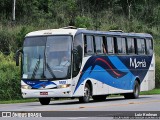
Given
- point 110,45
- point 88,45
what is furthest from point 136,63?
point 88,45

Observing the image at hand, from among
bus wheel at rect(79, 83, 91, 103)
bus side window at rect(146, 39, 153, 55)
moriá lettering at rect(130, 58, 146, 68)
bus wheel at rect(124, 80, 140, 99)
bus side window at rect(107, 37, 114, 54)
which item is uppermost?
bus side window at rect(107, 37, 114, 54)

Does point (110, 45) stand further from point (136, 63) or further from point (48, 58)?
point (48, 58)

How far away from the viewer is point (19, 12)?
63.9 metres

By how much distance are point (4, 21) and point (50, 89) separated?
3406cm

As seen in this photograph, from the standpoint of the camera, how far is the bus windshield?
87.2ft

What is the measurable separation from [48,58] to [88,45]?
2.45 m

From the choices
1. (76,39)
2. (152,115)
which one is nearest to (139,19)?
(76,39)

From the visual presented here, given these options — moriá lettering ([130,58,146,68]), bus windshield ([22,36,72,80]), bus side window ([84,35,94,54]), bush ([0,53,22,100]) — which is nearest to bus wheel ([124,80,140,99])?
moriá lettering ([130,58,146,68])

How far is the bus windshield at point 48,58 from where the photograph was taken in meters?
26.6

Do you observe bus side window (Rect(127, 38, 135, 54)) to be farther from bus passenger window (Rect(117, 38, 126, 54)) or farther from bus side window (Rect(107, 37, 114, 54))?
bus side window (Rect(107, 37, 114, 54))

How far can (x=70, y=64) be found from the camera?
26.7 meters

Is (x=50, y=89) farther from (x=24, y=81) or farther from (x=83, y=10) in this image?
(x=83, y=10)

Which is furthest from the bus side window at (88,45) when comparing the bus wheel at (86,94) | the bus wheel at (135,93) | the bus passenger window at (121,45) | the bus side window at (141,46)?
the bus side window at (141,46)

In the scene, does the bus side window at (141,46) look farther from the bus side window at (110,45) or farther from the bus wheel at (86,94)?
the bus wheel at (86,94)
